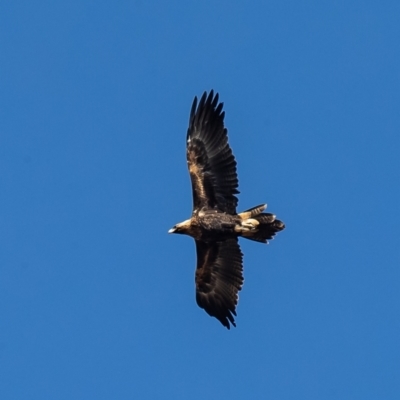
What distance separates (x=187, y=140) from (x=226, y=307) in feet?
12.8

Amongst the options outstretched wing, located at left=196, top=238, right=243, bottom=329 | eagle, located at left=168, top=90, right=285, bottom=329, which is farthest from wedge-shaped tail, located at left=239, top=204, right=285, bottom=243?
outstretched wing, located at left=196, top=238, right=243, bottom=329

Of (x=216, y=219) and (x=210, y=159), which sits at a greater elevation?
(x=210, y=159)

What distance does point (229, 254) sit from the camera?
28312 millimetres

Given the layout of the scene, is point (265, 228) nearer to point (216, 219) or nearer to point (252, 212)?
point (252, 212)

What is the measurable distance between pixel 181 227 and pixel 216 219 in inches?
32.8

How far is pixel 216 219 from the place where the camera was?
27.4 metres

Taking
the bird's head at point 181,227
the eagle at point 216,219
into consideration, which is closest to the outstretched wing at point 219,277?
the eagle at point 216,219

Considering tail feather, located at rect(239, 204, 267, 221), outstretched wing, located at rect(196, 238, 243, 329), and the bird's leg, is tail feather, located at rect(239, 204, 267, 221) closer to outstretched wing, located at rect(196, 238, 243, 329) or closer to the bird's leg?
the bird's leg

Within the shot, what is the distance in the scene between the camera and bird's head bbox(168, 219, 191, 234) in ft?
90.8

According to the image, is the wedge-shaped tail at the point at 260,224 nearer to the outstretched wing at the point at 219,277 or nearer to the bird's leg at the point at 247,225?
the bird's leg at the point at 247,225

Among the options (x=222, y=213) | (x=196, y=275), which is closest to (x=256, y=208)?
(x=222, y=213)

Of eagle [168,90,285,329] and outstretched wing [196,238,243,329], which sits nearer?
eagle [168,90,285,329]

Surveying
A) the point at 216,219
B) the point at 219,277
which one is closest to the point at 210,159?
the point at 216,219

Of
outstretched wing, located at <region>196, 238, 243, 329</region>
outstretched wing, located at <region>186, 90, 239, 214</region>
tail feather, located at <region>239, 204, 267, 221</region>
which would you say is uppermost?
outstretched wing, located at <region>186, 90, 239, 214</region>
